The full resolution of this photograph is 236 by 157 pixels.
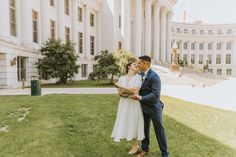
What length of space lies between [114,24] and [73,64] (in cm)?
1620

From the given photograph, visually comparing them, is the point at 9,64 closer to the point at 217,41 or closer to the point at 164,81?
the point at 164,81

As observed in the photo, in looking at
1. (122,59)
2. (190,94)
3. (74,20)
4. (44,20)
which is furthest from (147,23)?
(190,94)

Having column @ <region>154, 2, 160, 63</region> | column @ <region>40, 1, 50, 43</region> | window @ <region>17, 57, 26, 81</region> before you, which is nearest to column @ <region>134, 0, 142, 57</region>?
column @ <region>154, 2, 160, 63</region>

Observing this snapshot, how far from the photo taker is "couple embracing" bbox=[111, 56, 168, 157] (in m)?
4.53

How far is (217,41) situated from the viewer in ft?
238

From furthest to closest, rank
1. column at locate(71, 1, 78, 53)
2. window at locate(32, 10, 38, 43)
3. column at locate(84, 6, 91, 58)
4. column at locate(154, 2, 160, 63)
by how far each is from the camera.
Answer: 1. column at locate(154, 2, 160, 63)
2. column at locate(84, 6, 91, 58)
3. column at locate(71, 1, 78, 53)
4. window at locate(32, 10, 38, 43)

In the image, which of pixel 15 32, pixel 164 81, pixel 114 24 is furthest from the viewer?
pixel 114 24

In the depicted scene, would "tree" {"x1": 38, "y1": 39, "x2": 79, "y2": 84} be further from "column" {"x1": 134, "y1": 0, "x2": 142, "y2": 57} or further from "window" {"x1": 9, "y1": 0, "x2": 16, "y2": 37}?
"column" {"x1": 134, "y1": 0, "x2": 142, "y2": 57}

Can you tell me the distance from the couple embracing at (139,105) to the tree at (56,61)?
1642cm

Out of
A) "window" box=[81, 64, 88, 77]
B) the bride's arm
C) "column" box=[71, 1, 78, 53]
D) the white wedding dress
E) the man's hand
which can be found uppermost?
"column" box=[71, 1, 78, 53]

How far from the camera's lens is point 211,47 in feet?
240

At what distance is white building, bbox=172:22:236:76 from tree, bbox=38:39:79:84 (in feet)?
182

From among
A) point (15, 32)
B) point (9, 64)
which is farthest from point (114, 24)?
point (9, 64)

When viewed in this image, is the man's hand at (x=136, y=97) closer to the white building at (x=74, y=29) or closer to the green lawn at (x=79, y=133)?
the green lawn at (x=79, y=133)
